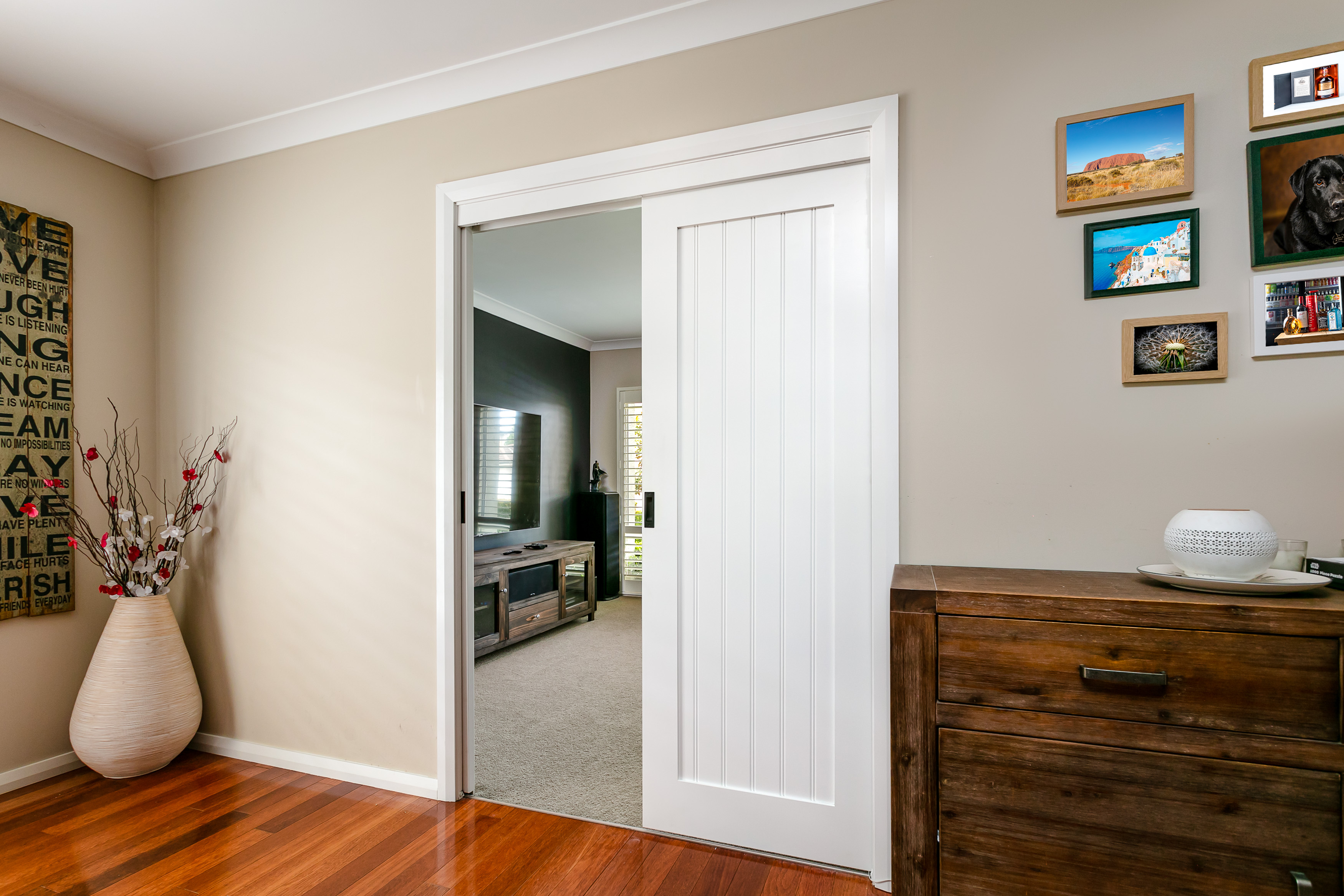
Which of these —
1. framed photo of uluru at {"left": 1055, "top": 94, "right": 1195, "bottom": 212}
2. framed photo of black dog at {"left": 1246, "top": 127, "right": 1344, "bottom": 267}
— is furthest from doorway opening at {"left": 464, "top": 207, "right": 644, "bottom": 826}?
framed photo of black dog at {"left": 1246, "top": 127, "right": 1344, "bottom": 267}

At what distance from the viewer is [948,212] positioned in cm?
188

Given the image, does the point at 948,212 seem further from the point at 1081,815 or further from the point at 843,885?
the point at 843,885

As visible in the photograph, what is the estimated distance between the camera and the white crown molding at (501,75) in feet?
6.73

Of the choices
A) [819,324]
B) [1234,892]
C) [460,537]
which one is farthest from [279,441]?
[1234,892]

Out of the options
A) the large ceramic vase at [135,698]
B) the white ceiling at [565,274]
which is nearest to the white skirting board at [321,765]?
the large ceramic vase at [135,698]

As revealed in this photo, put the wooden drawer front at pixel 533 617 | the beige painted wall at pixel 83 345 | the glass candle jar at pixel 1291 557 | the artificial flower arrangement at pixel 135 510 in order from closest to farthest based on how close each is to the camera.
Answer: the glass candle jar at pixel 1291 557 → the beige painted wall at pixel 83 345 → the artificial flower arrangement at pixel 135 510 → the wooden drawer front at pixel 533 617

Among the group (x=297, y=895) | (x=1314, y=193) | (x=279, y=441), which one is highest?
(x=1314, y=193)

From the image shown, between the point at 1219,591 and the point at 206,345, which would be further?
the point at 206,345

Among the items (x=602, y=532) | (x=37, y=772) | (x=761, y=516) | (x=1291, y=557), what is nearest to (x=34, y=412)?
(x=37, y=772)

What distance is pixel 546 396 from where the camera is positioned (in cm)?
645

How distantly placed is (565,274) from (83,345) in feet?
8.95

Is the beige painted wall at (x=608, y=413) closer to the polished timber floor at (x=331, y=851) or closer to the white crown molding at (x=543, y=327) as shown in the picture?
the white crown molding at (x=543, y=327)

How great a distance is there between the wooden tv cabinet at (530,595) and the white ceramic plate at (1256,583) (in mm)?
3297

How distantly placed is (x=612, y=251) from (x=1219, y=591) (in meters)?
3.68
